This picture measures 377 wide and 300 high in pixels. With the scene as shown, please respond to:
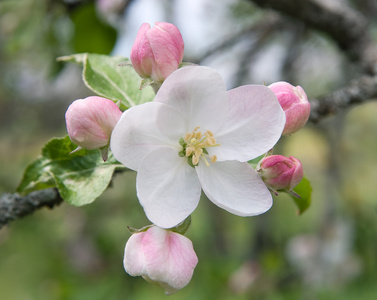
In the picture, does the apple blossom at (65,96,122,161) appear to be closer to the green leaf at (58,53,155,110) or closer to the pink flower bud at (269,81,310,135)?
the green leaf at (58,53,155,110)

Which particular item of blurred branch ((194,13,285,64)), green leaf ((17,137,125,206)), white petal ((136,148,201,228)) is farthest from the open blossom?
blurred branch ((194,13,285,64))

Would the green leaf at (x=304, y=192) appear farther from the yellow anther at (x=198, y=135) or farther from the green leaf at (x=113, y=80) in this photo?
the green leaf at (x=113, y=80)

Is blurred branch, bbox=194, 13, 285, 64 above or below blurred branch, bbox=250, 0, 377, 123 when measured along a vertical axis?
below

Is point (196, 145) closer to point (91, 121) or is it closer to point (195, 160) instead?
point (195, 160)

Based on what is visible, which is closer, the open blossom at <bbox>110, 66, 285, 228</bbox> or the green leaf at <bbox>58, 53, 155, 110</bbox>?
the open blossom at <bbox>110, 66, 285, 228</bbox>

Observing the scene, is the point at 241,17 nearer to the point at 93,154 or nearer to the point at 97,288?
the point at 97,288
